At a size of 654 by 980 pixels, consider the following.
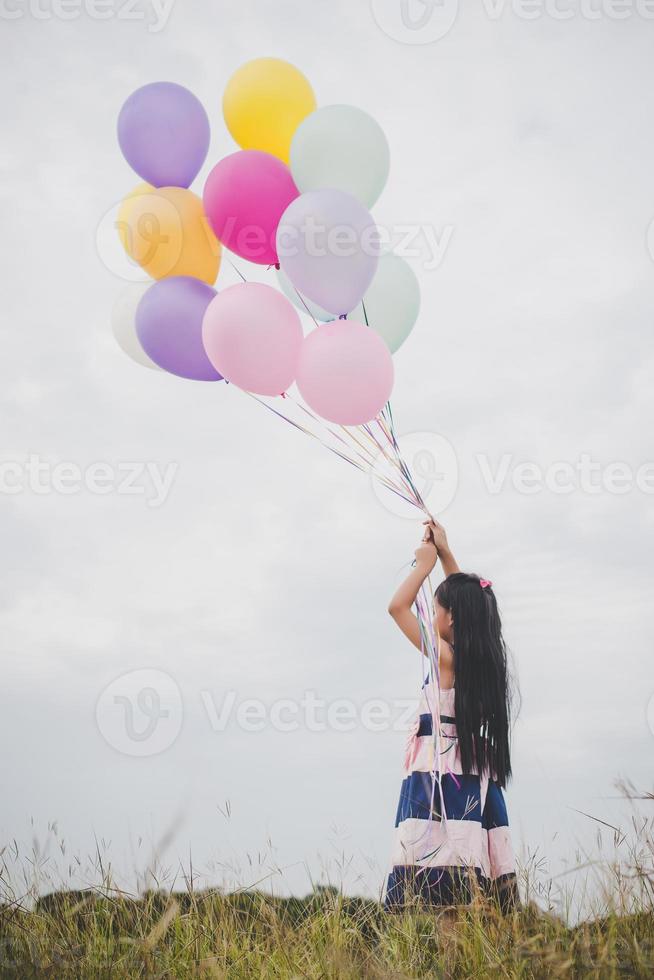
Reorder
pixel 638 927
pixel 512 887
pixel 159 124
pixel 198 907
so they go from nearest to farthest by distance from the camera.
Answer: pixel 638 927 → pixel 512 887 → pixel 198 907 → pixel 159 124

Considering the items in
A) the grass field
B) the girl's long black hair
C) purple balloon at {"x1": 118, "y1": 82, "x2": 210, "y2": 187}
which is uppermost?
purple balloon at {"x1": 118, "y1": 82, "x2": 210, "y2": 187}

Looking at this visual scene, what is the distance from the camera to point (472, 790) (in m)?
2.79

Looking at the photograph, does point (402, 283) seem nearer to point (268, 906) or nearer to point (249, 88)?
point (249, 88)

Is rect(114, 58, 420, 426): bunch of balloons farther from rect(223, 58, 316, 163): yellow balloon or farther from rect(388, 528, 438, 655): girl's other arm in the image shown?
rect(388, 528, 438, 655): girl's other arm

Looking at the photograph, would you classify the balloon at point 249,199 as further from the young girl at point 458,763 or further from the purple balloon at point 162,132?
the young girl at point 458,763

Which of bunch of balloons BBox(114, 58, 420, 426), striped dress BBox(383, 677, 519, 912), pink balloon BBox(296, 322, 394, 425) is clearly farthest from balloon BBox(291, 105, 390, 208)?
striped dress BBox(383, 677, 519, 912)

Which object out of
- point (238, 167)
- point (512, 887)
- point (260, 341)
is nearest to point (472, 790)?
point (512, 887)

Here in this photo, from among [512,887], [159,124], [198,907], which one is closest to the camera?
[512,887]

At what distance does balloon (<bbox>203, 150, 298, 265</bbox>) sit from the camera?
3.11 metres

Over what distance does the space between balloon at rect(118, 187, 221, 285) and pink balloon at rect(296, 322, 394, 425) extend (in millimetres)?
360

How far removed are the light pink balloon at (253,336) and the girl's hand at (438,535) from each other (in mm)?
757

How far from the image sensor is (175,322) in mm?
3248

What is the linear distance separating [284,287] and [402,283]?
48cm

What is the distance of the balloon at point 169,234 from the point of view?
328 cm
